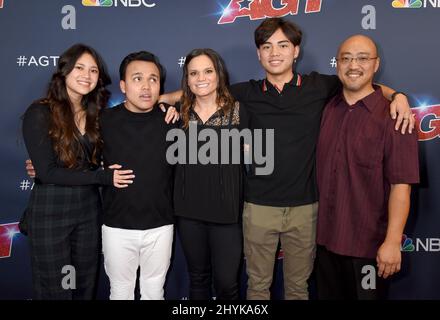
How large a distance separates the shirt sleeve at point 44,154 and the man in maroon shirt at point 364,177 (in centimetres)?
102

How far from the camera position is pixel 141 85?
1776 millimetres

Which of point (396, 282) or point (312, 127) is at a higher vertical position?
point (312, 127)

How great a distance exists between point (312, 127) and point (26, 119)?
1290 mm

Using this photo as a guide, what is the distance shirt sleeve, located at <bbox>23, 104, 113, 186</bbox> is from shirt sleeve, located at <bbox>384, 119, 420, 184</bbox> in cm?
121

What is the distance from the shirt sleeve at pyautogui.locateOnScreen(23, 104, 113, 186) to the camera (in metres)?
1.69

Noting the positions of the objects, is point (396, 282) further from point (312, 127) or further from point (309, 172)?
point (312, 127)

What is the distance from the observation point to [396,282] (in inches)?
89.4

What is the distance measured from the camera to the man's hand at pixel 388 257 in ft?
5.30

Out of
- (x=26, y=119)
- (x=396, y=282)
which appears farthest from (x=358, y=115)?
(x=26, y=119)

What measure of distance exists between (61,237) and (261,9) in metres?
1.57

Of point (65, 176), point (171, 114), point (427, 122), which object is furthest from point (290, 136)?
point (65, 176)

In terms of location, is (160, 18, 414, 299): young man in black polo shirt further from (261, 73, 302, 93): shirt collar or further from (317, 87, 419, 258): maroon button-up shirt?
(317, 87, 419, 258): maroon button-up shirt

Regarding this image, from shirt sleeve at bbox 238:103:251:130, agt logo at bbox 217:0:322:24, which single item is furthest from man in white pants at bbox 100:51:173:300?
agt logo at bbox 217:0:322:24

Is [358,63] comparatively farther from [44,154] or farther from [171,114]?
[44,154]
